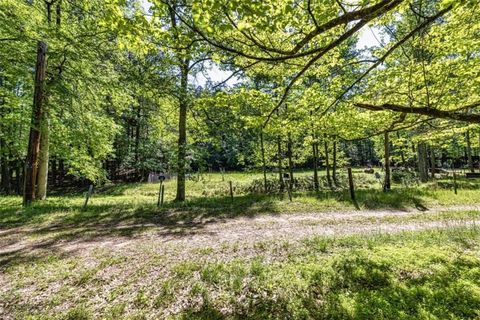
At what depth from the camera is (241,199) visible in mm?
11898

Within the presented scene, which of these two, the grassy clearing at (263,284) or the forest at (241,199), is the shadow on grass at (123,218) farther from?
the grassy clearing at (263,284)

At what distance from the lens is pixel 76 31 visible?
10531 mm

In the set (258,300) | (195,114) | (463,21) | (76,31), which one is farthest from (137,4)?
(258,300)

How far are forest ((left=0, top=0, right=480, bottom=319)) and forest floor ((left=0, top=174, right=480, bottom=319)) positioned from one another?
3 centimetres

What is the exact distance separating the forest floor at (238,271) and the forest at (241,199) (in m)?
0.03

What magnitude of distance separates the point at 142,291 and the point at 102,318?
60cm

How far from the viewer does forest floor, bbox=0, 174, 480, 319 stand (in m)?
3.13

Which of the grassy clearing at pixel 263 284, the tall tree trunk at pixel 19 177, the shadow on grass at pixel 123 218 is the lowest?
the grassy clearing at pixel 263 284

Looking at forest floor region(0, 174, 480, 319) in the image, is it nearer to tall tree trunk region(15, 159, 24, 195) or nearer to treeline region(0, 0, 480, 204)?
treeline region(0, 0, 480, 204)

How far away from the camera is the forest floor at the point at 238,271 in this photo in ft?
10.3

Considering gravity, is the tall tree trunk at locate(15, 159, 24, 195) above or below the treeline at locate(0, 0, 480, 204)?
below

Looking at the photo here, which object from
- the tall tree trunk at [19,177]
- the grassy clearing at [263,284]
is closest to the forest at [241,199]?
the grassy clearing at [263,284]

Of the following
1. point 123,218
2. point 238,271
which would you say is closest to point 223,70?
point 123,218

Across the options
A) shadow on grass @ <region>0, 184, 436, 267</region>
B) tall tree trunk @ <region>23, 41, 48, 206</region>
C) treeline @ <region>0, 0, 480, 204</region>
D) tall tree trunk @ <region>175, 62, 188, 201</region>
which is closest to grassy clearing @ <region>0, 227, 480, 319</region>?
shadow on grass @ <region>0, 184, 436, 267</region>
